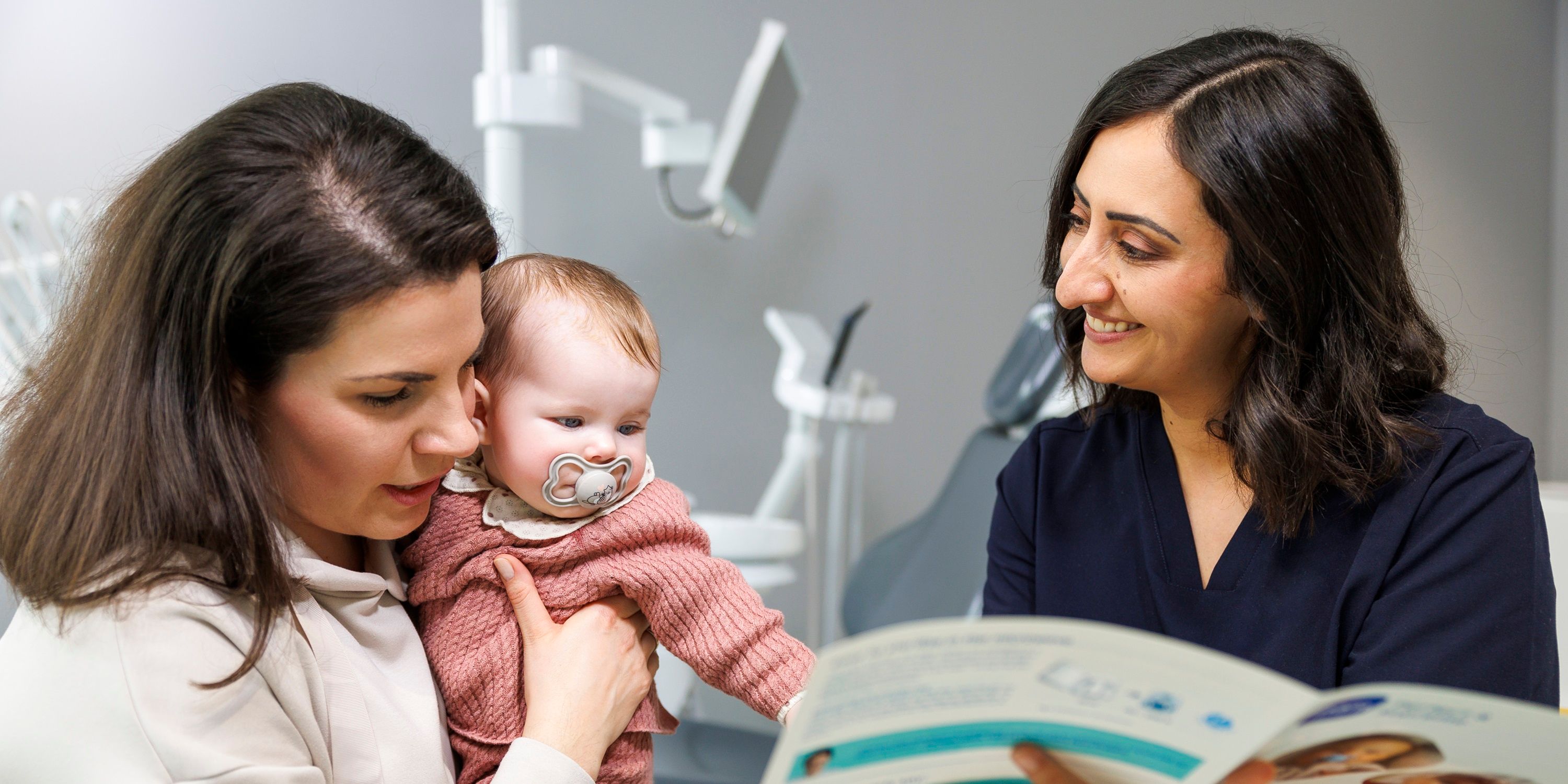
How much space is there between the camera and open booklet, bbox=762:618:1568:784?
1.59ft

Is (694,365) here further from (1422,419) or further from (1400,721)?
(1400,721)

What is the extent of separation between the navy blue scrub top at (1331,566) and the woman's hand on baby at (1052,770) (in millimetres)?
473

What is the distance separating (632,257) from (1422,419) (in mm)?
2469

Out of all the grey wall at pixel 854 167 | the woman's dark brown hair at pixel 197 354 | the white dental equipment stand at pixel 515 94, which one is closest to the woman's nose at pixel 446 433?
the woman's dark brown hair at pixel 197 354

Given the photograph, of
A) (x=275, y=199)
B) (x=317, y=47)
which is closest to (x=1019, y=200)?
(x=317, y=47)

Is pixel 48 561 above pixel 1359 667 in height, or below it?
above

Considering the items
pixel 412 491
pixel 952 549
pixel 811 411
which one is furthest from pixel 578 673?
pixel 811 411

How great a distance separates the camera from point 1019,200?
3.41m

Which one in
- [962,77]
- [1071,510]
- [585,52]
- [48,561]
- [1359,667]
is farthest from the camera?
[962,77]

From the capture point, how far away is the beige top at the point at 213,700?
0.67 meters

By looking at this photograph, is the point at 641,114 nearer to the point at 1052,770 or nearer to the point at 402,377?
the point at 402,377

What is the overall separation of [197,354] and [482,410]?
0.31 m

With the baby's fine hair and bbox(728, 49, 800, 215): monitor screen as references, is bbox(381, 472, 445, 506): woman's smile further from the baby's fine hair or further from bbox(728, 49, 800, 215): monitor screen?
bbox(728, 49, 800, 215): monitor screen

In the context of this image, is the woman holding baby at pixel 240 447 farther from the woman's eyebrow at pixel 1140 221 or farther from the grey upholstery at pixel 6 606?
the woman's eyebrow at pixel 1140 221
